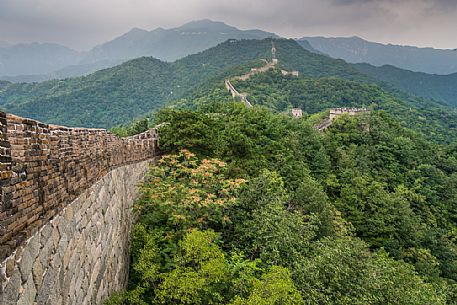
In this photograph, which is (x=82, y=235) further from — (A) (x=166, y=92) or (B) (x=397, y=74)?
(B) (x=397, y=74)

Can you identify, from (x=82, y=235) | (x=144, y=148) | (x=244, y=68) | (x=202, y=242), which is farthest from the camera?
(x=244, y=68)

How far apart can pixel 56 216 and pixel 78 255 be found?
95 centimetres

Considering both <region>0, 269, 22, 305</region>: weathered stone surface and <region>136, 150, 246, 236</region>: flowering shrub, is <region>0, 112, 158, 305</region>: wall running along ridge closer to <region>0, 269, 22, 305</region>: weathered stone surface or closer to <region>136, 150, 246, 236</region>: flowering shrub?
<region>0, 269, 22, 305</region>: weathered stone surface

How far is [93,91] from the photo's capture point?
306 ft

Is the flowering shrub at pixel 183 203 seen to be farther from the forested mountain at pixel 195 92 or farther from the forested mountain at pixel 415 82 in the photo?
the forested mountain at pixel 415 82

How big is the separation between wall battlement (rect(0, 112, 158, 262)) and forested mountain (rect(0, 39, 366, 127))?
80117mm

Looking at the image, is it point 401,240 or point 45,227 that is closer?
point 45,227

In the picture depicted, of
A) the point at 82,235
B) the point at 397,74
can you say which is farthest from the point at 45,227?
the point at 397,74

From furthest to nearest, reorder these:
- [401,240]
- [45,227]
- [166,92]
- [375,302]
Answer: [166,92] < [401,240] < [375,302] < [45,227]

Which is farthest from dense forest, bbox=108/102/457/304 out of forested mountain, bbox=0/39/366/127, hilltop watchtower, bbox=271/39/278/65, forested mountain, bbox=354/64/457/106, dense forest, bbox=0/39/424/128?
forested mountain, bbox=354/64/457/106

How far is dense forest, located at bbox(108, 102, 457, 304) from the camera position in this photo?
723cm

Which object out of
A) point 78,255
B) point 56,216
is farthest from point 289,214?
point 56,216

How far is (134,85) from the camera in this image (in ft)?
340

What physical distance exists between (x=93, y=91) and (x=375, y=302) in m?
97.5
